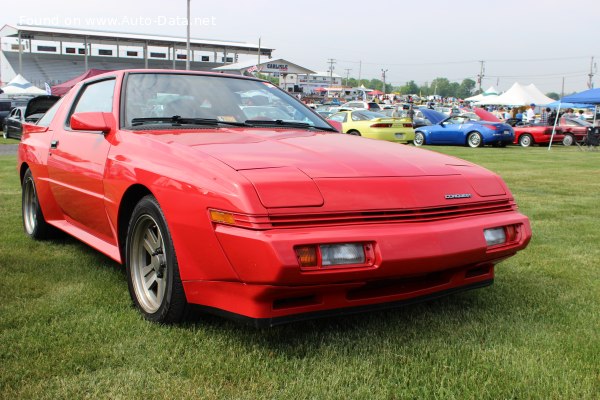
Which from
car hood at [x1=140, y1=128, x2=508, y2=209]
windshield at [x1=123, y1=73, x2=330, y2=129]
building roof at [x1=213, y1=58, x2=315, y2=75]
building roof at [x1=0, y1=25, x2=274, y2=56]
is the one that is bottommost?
car hood at [x1=140, y1=128, x2=508, y2=209]

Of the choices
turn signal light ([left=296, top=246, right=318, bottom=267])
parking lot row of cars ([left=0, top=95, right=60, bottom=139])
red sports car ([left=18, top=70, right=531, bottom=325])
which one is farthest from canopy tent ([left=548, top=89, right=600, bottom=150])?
turn signal light ([left=296, top=246, right=318, bottom=267])

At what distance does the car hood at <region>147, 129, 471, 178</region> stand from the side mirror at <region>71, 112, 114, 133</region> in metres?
0.41

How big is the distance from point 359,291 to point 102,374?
1.09 metres

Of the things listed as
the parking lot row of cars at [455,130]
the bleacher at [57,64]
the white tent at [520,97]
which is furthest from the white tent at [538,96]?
the bleacher at [57,64]

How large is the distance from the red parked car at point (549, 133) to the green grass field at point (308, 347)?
18.3m

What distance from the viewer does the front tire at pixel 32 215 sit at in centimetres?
450

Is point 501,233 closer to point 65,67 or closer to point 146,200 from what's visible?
point 146,200

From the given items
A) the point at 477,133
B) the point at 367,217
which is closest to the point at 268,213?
the point at 367,217

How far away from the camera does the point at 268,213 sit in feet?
7.35

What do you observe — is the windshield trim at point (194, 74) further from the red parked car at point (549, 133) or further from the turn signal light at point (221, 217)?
the red parked car at point (549, 133)

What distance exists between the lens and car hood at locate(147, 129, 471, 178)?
254cm

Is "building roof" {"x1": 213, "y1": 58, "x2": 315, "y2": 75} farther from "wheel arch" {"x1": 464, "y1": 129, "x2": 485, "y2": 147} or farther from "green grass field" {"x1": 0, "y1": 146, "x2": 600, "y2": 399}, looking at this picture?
"green grass field" {"x1": 0, "y1": 146, "x2": 600, "y2": 399}

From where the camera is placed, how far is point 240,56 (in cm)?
6562

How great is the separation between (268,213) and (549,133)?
20600 millimetres
